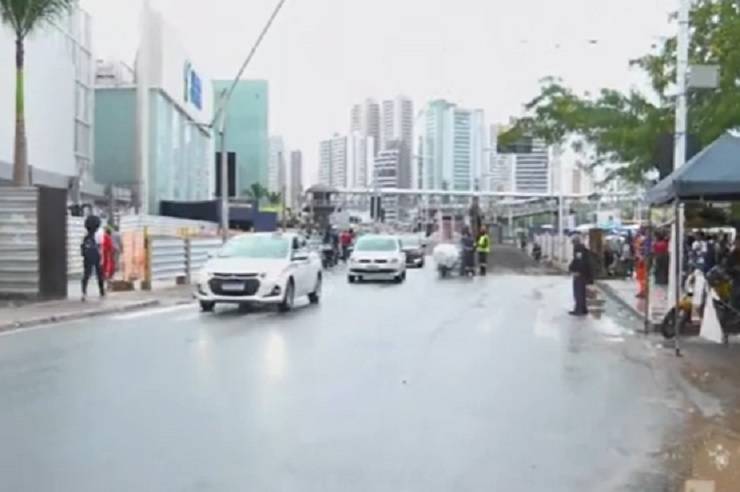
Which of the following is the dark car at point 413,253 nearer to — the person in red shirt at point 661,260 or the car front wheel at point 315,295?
the person in red shirt at point 661,260

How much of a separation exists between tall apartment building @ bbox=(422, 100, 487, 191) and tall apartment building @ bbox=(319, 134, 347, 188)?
86.5 feet

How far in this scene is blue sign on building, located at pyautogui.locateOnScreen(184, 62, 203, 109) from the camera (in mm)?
72688

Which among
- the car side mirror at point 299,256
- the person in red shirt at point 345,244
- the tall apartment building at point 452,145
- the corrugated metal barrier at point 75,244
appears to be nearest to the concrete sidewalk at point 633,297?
the car side mirror at point 299,256

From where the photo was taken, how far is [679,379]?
13633 mm

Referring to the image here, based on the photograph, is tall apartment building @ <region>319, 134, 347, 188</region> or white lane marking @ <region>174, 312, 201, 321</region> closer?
white lane marking @ <region>174, 312, 201, 321</region>

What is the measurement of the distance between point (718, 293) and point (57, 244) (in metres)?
14.1

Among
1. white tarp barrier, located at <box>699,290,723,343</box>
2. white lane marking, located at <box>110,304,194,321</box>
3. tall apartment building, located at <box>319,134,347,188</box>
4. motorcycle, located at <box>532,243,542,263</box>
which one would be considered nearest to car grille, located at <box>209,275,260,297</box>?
white lane marking, located at <box>110,304,194,321</box>

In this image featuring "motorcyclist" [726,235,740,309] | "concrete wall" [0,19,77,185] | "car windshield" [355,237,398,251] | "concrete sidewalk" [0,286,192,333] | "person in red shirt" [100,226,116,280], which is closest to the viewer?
"motorcyclist" [726,235,740,309]

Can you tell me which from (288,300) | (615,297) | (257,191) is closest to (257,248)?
(288,300)

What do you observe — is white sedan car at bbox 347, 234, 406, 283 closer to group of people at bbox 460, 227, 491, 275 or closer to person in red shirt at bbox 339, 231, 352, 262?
group of people at bbox 460, 227, 491, 275

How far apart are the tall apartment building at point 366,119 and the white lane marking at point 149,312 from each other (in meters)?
132

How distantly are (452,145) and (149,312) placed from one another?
3993 inches

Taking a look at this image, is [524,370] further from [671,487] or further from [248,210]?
[248,210]

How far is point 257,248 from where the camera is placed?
2428 centimetres
